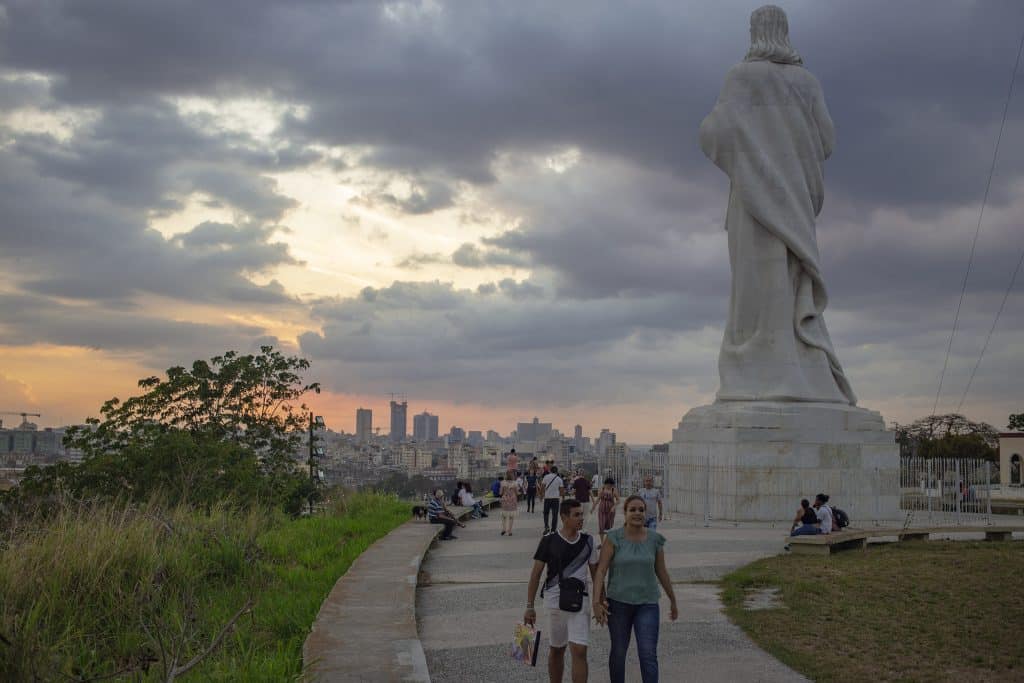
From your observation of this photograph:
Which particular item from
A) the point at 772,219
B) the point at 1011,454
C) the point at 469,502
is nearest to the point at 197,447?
the point at 469,502

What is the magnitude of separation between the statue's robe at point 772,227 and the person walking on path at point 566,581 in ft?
46.2

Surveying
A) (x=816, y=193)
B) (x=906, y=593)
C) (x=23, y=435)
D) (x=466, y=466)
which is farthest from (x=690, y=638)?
(x=466, y=466)

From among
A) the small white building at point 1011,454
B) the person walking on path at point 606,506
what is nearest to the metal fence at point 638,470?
the person walking on path at point 606,506

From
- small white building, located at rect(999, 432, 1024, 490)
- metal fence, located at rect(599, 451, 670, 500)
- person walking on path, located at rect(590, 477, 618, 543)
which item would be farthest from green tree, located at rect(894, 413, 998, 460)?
person walking on path, located at rect(590, 477, 618, 543)

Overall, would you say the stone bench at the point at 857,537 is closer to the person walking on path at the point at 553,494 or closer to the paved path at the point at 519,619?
the paved path at the point at 519,619

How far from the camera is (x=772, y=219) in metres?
20.3

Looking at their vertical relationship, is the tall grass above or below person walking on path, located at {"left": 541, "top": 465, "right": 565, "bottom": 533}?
below

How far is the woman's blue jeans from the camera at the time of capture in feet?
20.4

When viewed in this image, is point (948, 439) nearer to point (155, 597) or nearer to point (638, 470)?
point (638, 470)

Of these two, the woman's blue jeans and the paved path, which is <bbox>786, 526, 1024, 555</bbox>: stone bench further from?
the woman's blue jeans

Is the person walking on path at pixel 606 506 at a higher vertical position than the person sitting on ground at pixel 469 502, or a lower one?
higher

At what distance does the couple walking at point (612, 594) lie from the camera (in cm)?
628

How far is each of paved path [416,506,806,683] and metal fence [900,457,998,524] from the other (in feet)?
22.7

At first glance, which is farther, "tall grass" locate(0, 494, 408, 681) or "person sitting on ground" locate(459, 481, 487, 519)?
"person sitting on ground" locate(459, 481, 487, 519)
